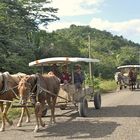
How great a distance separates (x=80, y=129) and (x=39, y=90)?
1781mm

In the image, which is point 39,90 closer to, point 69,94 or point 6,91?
point 6,91

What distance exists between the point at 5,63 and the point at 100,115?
13.9 metres

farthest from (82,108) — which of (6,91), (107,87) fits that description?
(107,87)

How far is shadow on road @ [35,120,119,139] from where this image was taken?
1295 centimetres

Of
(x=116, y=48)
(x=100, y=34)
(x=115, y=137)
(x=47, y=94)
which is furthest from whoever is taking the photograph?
(x=100, y=34)

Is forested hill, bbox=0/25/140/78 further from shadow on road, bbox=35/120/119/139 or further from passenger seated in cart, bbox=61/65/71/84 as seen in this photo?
shadow on road, bbox=35/120/119/139

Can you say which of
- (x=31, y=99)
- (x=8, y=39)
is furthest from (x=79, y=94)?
(x=8, y=39)

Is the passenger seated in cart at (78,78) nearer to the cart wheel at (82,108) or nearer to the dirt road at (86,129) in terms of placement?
the cart wheel at (82,108)

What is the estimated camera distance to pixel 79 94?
18.1 metres

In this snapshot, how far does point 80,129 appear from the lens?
46.0 feet

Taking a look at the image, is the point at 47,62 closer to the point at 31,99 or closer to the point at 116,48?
Result: the point at 31,99

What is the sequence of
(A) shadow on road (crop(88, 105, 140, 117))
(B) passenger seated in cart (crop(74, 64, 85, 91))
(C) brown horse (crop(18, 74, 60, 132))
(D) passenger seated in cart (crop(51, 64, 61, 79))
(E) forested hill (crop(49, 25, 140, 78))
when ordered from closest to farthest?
(C) brown horse (crop(18, 74, 60, 132)) < (A) shadow on road (crop(88, 105, 140, 117)) < (D) passenger seated in cart (crop(51, 64, 61, 79)) < (B) passenger seated in cart (crop(74, 64, 85, 91)) < (E) forested hill (crop(49, 25, 140, 78))

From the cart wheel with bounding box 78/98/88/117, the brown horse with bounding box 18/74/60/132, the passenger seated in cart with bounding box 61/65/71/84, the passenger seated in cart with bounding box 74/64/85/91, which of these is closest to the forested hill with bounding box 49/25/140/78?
the passenger seated in cart with bounding box 74/64/85/91

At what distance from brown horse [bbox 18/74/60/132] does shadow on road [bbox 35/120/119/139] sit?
516 mm
